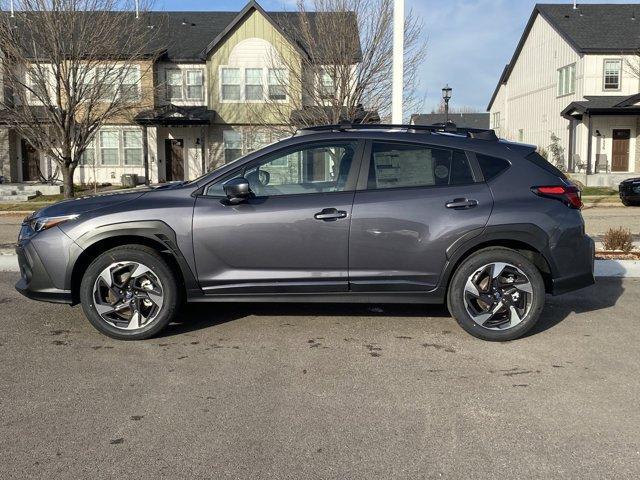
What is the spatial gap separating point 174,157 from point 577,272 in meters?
25.8

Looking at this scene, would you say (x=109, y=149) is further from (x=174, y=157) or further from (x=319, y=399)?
(x=319, y=399)

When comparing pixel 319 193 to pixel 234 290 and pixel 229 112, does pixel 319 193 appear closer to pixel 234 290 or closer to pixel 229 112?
pixel 234 290

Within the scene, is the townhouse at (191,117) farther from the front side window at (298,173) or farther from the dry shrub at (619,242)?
the front side window at (298,173)

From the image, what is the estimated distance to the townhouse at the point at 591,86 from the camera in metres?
28.9

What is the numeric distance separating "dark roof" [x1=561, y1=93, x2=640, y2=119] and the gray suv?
25616mm

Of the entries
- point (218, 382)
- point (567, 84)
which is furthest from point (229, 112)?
point (218, 382)

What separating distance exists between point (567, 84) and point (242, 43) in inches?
686

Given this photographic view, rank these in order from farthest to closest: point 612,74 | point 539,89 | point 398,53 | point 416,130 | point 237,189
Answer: point 539,89, point 612,74, point 398,53, point 416,130, point 237,189

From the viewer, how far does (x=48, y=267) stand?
5.04m

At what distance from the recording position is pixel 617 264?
7.54 meters

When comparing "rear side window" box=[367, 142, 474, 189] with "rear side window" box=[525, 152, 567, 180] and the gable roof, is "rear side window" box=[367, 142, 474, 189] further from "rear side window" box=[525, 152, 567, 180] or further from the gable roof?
the gable roof

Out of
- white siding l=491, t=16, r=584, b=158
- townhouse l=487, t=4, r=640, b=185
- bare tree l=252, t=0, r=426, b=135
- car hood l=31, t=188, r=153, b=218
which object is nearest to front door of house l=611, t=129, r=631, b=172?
townhouse l=487, t=4, r=640, b=185

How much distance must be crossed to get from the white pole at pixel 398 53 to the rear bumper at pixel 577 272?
19.4ft

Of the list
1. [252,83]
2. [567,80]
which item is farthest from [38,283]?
[567,80]
